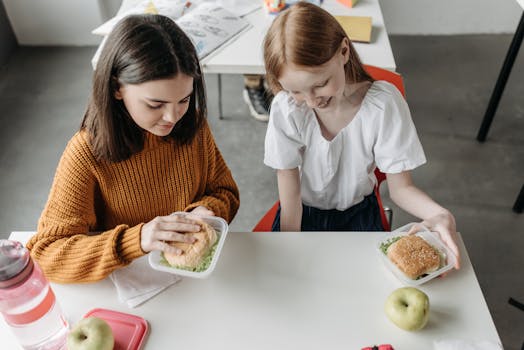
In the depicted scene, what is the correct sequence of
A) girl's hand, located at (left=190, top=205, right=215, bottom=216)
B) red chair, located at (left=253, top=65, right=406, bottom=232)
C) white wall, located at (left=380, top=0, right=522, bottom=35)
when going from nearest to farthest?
girl's hand, located at (left=190, top=205, right=215, bottom=216)
red chair, located at (left=253, top=65, right=406, bottom=232)
white wall, located at (left=380, top=0, right=522, bottom=35)

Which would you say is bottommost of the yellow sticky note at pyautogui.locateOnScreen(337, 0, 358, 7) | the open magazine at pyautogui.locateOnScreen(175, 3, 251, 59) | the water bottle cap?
the open magazine at pyautogui.locateOnScreen(175, 3, 251, 59)

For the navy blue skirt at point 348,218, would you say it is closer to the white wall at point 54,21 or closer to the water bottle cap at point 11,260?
the water bottle cap at point 11,260

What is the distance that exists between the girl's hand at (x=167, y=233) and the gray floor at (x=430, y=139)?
1216 millimetres

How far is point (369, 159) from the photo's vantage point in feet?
4.66

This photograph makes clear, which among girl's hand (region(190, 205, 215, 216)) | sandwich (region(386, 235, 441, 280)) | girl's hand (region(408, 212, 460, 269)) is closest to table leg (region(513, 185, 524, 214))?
girl's hand (region(408, 212, 460, 269))

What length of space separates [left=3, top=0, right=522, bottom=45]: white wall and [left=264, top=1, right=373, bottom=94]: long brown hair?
240 cm

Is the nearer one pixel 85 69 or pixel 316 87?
pixel 316 87

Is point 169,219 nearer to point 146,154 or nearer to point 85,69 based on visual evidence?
point 146,154

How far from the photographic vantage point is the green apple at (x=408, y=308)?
1.02 meters

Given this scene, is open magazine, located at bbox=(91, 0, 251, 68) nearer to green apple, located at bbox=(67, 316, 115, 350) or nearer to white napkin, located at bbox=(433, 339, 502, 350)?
green apple, located at bbox=(67, 316, 115, 350)

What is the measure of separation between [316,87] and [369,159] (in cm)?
33

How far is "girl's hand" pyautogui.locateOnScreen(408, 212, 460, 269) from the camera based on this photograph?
114 cm

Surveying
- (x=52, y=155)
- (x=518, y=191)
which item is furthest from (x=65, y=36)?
(x=518, y=191)

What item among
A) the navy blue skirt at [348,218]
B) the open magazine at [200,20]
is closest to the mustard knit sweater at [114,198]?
the navy blue skirt at [348,218]
